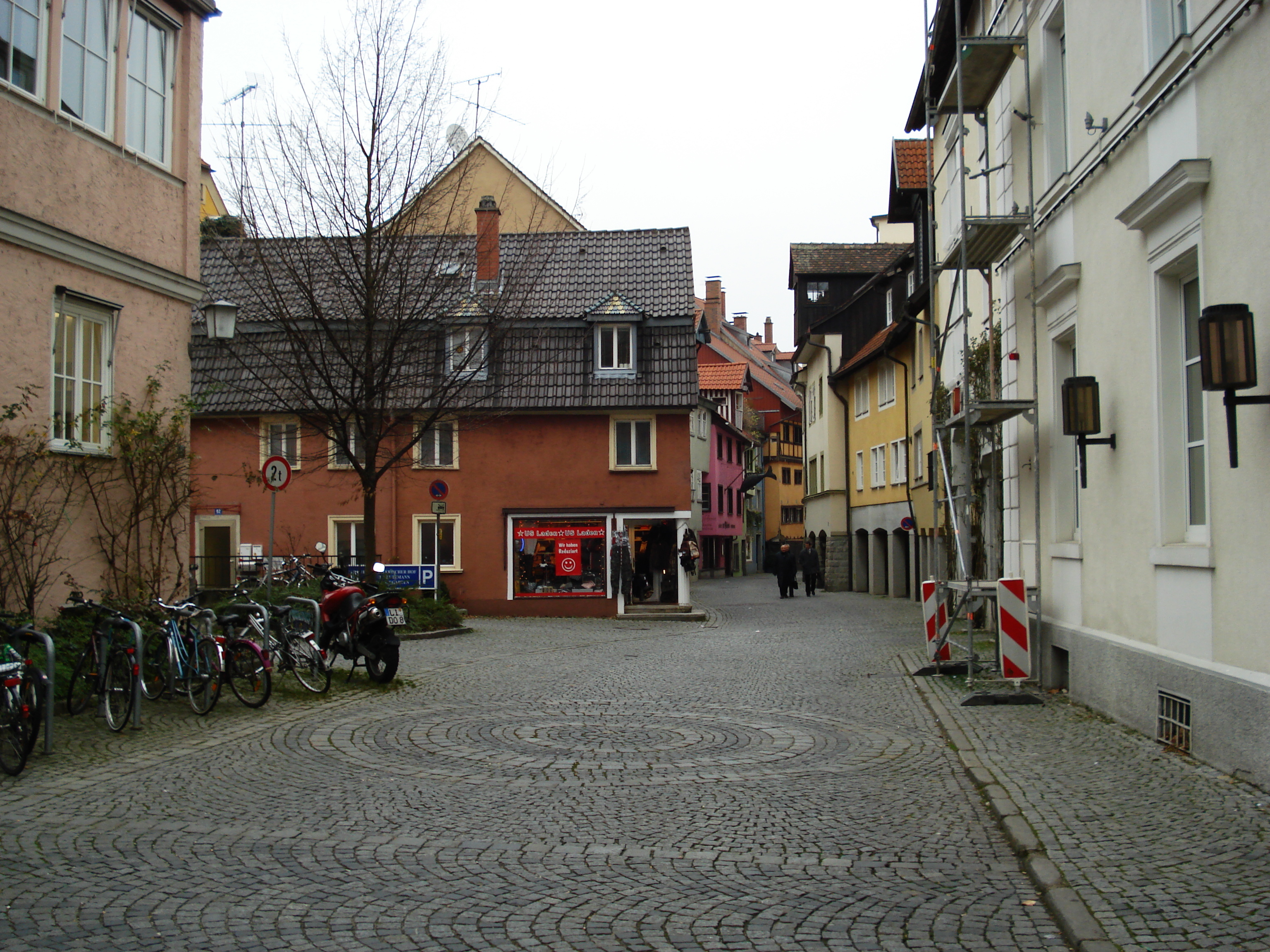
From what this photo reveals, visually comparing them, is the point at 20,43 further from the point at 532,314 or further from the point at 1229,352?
the point at 532,314

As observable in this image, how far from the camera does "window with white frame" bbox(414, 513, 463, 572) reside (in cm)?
2984

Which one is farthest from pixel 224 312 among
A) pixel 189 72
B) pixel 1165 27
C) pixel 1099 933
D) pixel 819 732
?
pixel 1099 933

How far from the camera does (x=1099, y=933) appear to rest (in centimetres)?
466

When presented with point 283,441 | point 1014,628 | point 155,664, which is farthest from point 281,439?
point 1014,628

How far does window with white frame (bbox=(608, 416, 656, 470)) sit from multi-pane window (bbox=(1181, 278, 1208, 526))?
68.6ft

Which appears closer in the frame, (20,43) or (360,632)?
(20,43)

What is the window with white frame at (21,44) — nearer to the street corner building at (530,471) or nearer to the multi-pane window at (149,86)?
the multi-pane window at (149,86)

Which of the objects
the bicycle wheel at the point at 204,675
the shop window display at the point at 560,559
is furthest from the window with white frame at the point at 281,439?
the bicycle wheel at the point at 204,675

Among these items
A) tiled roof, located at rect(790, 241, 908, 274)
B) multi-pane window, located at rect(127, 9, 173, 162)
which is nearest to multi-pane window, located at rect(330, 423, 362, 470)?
multi-pane window, located at rect(127, 9, 173, 162)

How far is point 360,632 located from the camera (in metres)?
13.2

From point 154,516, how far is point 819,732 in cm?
754

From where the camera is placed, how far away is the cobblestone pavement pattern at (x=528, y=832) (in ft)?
16.1

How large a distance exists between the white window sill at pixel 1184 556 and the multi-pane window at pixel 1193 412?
0.25 m

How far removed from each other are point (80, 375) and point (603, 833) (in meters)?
8.72
